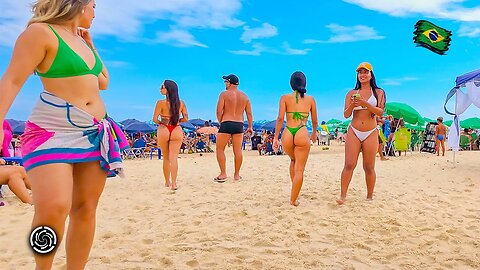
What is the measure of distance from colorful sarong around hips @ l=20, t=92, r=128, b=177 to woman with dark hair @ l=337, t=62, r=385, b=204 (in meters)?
3.64

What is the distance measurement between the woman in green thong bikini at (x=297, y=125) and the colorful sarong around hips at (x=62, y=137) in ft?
10.4

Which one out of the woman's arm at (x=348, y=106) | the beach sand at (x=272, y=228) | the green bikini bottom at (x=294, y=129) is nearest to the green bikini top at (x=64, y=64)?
the beach sand at (x=272, y=228)

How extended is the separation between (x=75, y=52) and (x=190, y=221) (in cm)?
269

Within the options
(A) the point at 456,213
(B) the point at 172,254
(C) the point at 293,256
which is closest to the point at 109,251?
(B) the point at 172,254

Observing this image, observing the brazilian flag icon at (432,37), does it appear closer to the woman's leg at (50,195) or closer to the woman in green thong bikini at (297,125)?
the woman in green thong bikini at (297,125)

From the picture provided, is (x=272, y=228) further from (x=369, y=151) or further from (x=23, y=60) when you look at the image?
(x=23, y=60)

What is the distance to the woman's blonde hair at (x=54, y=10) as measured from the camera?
194 cm

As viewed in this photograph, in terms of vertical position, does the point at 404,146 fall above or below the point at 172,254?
above

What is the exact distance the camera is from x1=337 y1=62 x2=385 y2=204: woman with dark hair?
197 inches

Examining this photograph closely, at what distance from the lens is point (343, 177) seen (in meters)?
5.19

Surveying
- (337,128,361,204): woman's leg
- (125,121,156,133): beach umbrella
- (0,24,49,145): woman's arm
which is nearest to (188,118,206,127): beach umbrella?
(125,121,156,133): beach umbrella

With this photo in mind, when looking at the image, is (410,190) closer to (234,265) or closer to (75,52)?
(234,265)

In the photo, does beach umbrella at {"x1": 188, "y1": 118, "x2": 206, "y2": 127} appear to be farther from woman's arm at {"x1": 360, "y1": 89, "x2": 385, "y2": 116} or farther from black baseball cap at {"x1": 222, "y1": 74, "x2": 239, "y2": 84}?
woman's arm at {"x1": 360, "y1": 89, "x2": 385, "y2": 116}

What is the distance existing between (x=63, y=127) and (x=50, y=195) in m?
0.35
